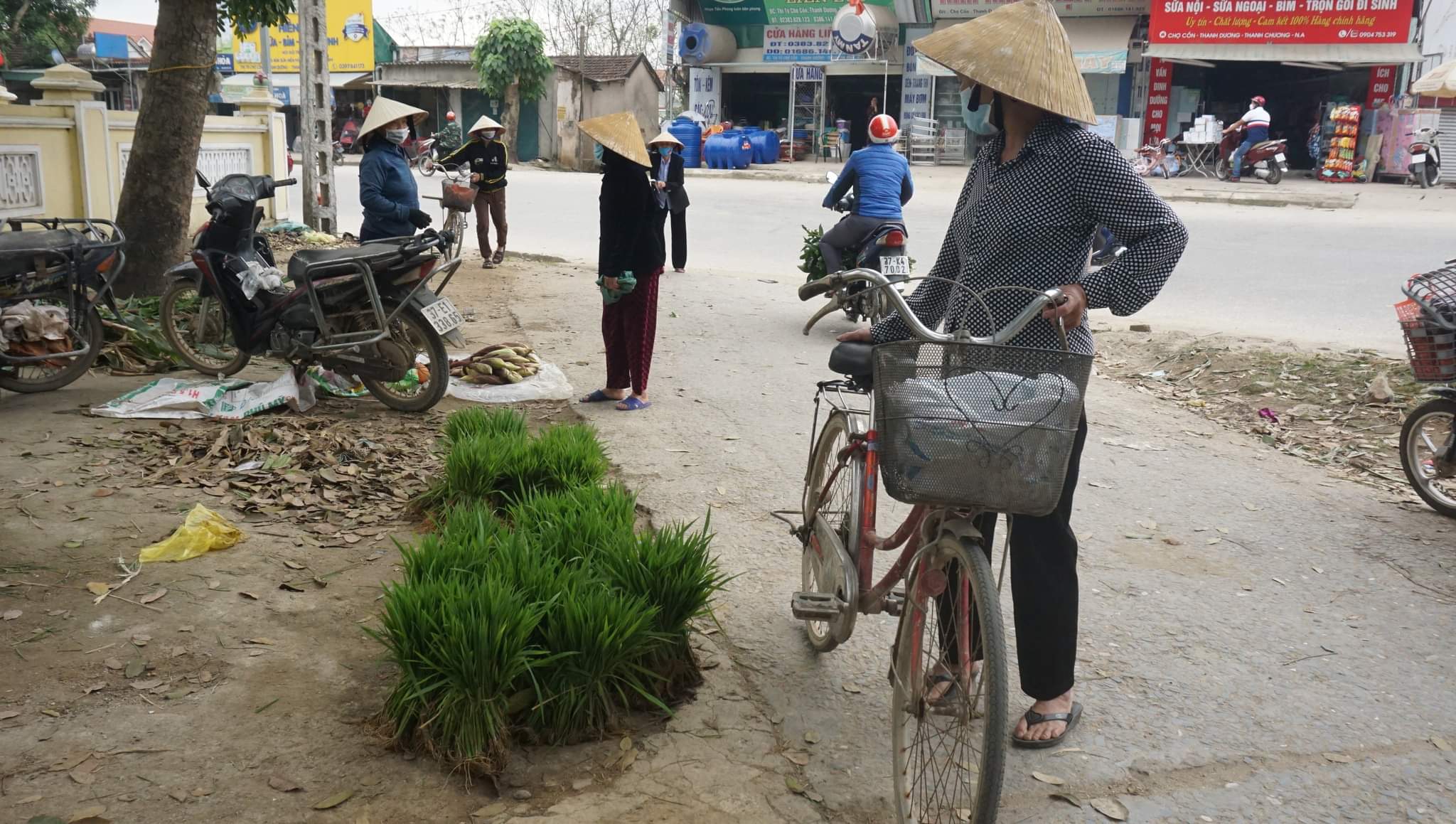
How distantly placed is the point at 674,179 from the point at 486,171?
281 centimetres

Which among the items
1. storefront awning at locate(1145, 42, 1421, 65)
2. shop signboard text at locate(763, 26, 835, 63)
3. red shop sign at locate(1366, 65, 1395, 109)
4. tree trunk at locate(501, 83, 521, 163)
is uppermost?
shop signboard text at locate(763, 26, 835, 63)

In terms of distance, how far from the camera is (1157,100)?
2816 cm

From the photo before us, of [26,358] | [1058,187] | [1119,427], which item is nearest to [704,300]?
[1119,427]

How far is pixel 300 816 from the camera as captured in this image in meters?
2.65

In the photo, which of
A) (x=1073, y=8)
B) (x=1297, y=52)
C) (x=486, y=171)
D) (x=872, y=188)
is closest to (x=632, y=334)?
(x=872, y=188)

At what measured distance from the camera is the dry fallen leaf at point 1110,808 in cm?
277

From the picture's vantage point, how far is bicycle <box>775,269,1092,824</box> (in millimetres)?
2357

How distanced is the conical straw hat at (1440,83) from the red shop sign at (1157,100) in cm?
592

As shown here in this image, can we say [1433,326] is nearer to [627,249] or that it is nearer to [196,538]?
[627,249]

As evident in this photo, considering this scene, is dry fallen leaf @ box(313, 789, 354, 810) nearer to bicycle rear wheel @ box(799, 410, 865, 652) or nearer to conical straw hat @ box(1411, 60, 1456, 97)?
bicycle rear wheel @ box(799, 410, 865, 652)

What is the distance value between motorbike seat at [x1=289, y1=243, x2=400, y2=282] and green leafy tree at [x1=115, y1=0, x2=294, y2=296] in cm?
294

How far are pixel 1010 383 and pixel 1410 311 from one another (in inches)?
144

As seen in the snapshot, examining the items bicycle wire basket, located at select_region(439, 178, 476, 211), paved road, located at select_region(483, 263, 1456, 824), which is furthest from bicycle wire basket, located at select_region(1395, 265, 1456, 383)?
bicycle wire basket, located at select_region(439, 178, 476, 211)

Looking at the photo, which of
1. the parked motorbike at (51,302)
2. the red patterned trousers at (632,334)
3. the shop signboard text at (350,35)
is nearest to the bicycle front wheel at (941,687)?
the red patterned trousers at (632,334)
